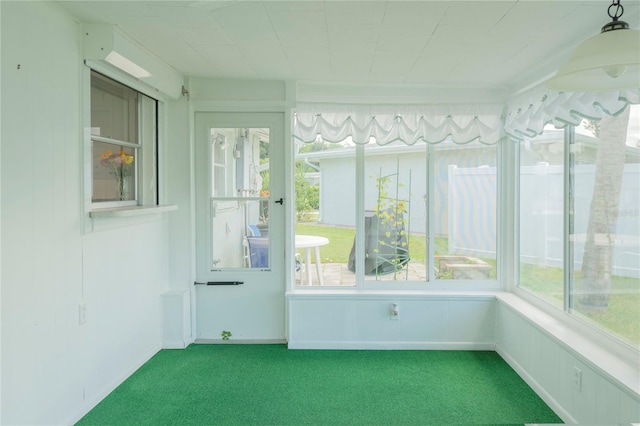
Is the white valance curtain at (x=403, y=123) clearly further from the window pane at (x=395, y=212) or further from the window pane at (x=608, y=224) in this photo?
the window pane at (x=608, y=224)

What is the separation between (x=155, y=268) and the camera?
3.22 m

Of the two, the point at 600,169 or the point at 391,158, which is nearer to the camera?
the point at 600,169

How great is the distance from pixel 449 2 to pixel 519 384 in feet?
8.59

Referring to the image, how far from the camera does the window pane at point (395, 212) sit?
3559mm

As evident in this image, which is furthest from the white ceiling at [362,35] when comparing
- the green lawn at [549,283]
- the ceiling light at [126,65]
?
the green lawn at [549,283]

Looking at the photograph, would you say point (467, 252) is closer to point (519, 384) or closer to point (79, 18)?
point (519, 384)

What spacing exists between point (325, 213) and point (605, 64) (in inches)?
103

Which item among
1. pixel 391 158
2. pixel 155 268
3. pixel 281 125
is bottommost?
pixel 155 268

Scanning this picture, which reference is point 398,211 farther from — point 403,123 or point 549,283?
point 549,283

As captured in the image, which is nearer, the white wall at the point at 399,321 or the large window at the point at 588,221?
the large window at the point at 588,221

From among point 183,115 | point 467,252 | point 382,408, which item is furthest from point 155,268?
point 467,252

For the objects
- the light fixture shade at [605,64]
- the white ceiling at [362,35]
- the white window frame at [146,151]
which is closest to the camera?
the light fixture shade at [605,64]

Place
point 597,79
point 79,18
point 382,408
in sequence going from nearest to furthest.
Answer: point 597,79 < point 79,18 < point 382,408

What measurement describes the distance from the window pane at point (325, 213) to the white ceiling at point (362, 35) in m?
0.73
